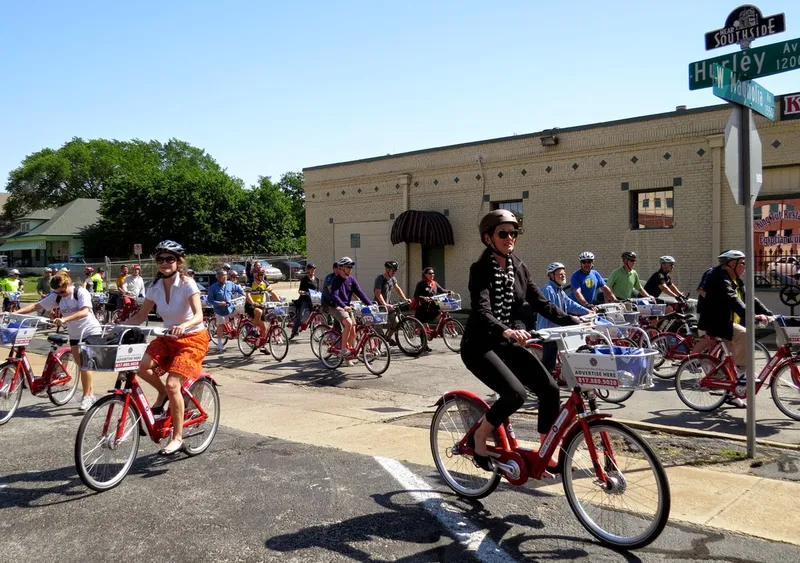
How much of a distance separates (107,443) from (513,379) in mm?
3272

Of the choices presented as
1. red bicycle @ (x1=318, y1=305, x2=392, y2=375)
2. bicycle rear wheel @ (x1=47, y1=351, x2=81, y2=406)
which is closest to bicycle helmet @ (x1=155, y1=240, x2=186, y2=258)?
bicycle rear wheel @ (x1=47, y1=351, x2=81, y2=406)

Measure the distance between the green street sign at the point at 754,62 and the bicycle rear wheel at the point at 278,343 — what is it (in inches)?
372

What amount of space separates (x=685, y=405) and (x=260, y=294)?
889cm

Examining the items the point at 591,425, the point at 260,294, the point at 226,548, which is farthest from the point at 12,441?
the point at 260,294

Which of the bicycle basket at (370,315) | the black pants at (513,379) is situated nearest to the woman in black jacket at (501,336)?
the black pants at (513,379)

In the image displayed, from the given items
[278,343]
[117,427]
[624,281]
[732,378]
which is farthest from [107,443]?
[624,281]

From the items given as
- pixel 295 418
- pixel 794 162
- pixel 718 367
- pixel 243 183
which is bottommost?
pixel 295 418

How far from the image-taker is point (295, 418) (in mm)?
8352

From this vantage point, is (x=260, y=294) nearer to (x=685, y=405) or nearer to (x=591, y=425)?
(x=685, y=405)

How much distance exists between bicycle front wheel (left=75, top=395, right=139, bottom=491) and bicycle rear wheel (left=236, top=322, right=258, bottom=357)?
326 inches

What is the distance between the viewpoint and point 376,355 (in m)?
11.6

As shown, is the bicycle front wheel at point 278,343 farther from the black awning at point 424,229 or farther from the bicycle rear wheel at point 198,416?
the black awning at point 424,229

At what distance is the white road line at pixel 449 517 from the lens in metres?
4.20

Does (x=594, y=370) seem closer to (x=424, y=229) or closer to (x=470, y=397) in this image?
(x=470, y=397)
